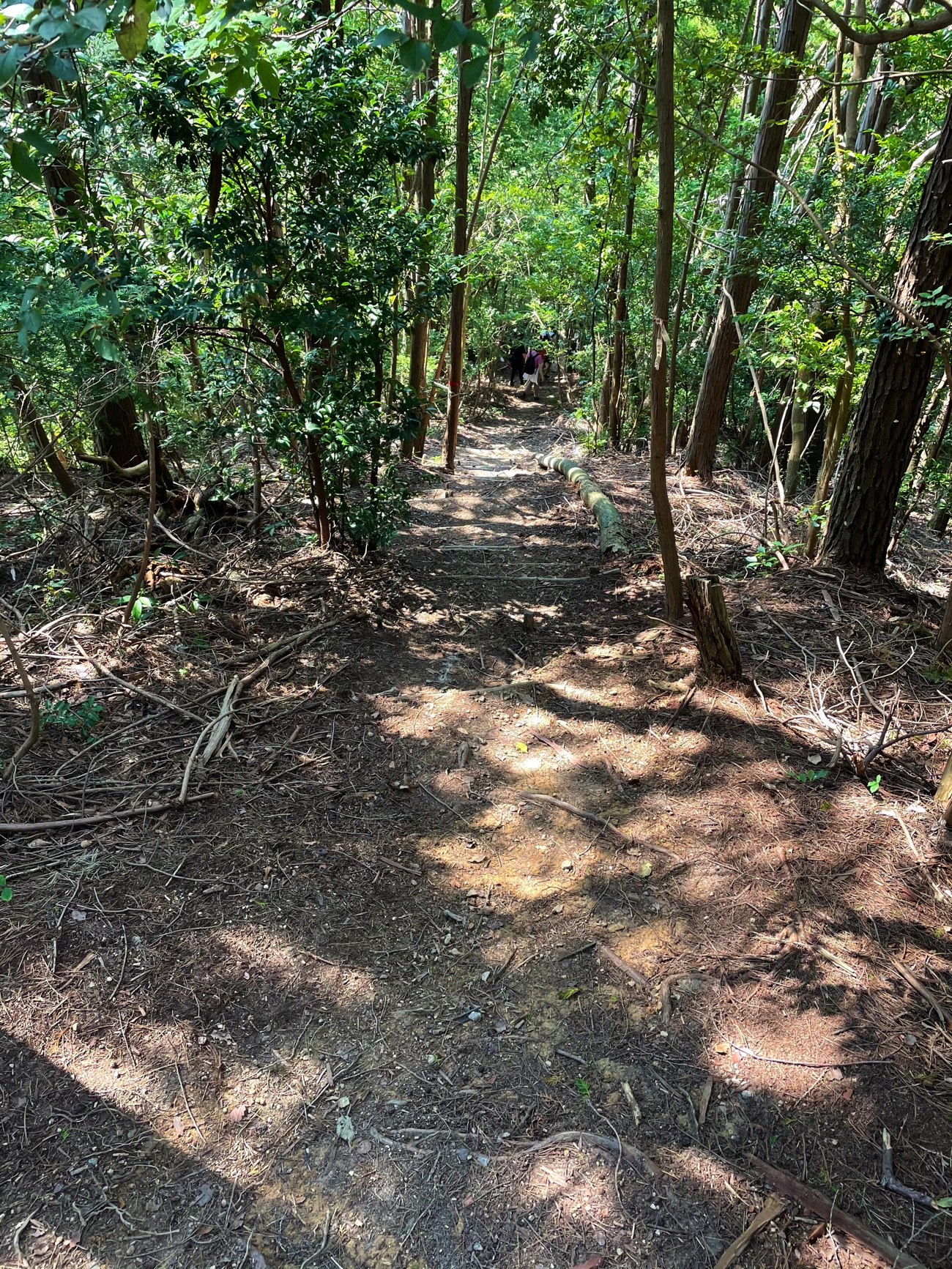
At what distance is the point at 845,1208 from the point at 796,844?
1428mm

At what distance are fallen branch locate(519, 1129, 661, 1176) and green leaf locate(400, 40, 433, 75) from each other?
276 cm

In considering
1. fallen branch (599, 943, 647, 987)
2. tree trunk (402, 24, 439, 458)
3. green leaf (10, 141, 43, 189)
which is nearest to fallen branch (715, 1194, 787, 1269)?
fallen branch (599, 943, 647, 987)

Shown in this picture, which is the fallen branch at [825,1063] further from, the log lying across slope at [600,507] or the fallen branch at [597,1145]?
the log lying across slope at [600,507]

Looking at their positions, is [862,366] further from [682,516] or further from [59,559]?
[59,559]

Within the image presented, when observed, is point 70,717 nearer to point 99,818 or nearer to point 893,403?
point 99,818

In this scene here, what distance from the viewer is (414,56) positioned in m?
1.17

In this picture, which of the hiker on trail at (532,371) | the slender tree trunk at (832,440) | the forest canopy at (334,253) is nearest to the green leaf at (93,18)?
the forest canopy at (334,253)

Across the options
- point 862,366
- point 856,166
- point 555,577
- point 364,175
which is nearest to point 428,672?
point 555,577

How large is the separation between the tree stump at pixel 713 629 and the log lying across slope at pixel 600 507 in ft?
8.31

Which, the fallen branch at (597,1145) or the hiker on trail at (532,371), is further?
the hiker on trail at (532,371)

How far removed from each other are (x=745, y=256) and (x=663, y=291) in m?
2.06

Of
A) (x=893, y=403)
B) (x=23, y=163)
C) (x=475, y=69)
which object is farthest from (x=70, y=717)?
(x=893, y=403)

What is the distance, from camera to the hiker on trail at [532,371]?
20.0m

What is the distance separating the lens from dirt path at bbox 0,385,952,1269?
2092 mm
